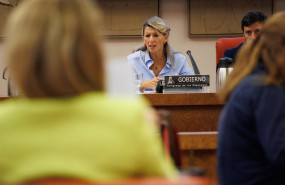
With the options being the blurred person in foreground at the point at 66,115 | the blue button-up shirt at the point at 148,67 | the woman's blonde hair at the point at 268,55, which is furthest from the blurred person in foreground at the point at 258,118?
the blue button-up shirt at the point at 148,67

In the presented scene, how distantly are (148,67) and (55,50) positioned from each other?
3299 mm

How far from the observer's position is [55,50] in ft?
3.18

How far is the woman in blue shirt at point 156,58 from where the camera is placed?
4215 mm

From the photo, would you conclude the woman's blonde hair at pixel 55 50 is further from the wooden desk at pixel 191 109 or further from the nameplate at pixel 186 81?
the nameplate at pixel 186 81

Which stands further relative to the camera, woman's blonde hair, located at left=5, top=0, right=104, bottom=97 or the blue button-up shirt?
the blue button-up shirt

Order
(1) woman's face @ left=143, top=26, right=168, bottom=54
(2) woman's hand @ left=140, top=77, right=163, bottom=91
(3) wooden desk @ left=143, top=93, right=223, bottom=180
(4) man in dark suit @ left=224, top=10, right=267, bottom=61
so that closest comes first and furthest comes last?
(3) wooden desk @ left=143, top=93, right=223, bottom=180 → (2) woman's hand @ left=140, top=77, right=163, bottom=91 → (4) man in dark suit @ left=224, top=10, right=267, bottom=61 → (1) woman's face @ left=143, top=26, right=168, bottom=54

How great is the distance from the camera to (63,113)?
0.97 meters

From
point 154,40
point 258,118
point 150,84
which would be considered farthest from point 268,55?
point 154,40

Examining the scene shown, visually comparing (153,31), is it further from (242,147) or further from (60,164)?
(60,164)

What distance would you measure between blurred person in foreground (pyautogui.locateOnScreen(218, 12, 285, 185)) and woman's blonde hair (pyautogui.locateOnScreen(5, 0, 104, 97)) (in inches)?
30.8

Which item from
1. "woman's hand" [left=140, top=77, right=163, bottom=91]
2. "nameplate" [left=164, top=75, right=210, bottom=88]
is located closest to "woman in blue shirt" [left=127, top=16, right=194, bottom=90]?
"woman's hand" [left=140, top=77, right=163, bottom=91]

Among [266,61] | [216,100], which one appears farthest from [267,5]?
[266,61]

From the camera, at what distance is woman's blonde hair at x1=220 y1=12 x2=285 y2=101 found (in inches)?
66.0

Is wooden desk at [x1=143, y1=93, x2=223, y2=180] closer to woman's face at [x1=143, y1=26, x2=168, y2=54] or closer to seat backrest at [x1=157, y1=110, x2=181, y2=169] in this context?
seat backrest at [x1=157, y1=110, x2=181, y2=169]
